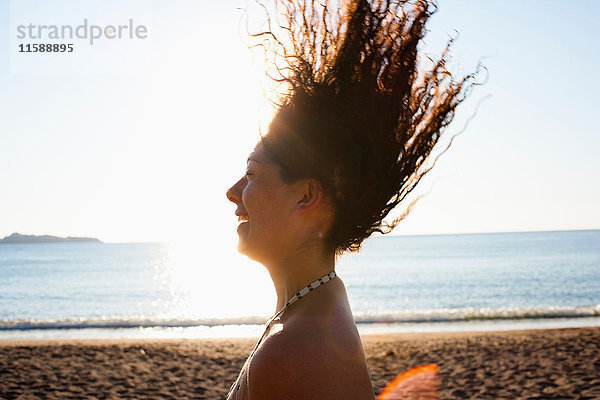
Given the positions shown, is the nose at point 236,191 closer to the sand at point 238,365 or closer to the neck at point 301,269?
the neck at point 301,269

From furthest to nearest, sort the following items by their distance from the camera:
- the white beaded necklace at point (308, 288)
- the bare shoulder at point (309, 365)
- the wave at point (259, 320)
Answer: the wave at point (259, 320) < the white beaded necklace at point (308, 288) < the bare shoulder at point (309, 365)

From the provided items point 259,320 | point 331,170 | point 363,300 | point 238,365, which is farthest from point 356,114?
point 363,300

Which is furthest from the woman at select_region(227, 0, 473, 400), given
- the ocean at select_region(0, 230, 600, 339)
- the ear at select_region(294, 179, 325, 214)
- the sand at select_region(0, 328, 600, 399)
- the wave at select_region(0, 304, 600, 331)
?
the wave at select_region(0, 304, 600, 331)

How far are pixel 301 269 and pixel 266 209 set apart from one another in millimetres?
159

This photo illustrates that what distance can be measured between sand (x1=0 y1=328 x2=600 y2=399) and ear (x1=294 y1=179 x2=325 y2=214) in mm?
8302

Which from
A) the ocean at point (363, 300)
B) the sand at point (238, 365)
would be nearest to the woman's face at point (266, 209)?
the ocean at point (363, 300)

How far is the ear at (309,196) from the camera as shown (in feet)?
4.09

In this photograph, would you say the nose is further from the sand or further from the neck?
the sand

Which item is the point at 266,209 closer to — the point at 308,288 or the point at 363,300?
Result: the point at 308,288

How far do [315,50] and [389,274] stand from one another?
56005 mm

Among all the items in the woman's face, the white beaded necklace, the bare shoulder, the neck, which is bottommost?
the bare shoulder

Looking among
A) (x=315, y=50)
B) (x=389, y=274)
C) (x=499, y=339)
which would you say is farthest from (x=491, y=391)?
(x=389, y=274)

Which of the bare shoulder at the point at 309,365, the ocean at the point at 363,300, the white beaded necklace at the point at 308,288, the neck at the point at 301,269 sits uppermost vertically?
the neck at the point at 301,269

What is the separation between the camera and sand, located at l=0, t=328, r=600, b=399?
30.3 ft
